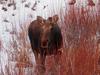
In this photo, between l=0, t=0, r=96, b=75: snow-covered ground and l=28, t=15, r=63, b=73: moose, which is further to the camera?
l=0, t=0, r=96, b=75: snow-covered ground

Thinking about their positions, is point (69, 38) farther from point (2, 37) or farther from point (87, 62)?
point (87, 62)

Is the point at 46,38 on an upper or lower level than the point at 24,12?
upper

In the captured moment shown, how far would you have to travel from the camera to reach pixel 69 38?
552 centimetres

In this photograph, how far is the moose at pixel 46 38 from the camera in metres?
4.45

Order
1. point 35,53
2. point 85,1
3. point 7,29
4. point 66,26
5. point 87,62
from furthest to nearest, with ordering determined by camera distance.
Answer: point 85,1 → point 7,29 → point 66,26 → point 35,53 → point 87,62

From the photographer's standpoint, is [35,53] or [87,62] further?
[35,53]

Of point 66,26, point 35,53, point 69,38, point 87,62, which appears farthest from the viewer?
point 66,26

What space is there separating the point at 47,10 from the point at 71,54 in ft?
9.13

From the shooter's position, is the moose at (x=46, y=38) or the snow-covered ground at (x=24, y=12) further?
the snow-covered ground at (x=24, y=12)

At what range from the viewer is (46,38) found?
14.6 ft

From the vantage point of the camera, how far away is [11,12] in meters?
7.11

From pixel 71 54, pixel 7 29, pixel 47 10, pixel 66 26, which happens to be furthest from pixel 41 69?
pixel 47 10

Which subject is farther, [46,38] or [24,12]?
[24,12]

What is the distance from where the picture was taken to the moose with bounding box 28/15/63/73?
4.45m
